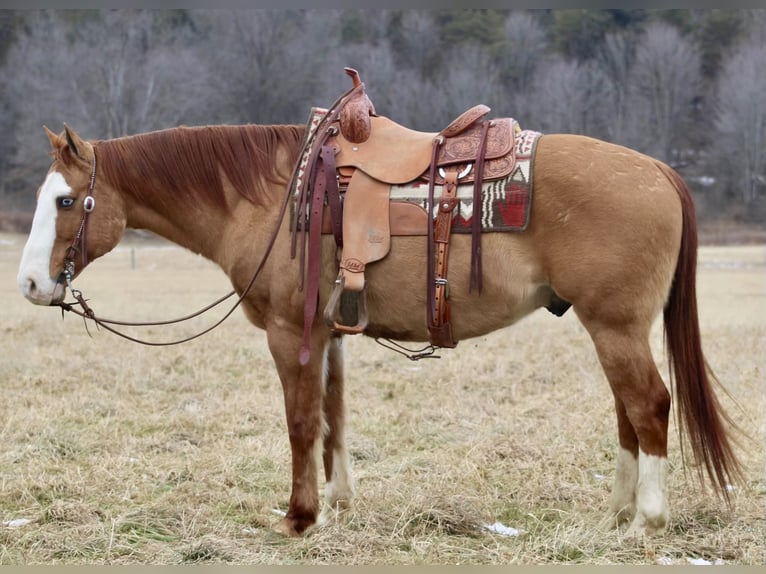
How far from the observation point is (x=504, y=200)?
3.92 meters

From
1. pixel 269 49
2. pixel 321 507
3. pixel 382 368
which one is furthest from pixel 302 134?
pixel 269 49

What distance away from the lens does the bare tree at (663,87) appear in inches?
1474

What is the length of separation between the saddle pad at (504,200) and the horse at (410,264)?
0.05 meters

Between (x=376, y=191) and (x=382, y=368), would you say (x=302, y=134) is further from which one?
(x=382, y=368)

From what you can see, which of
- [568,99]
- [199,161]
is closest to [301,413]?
[199,161]

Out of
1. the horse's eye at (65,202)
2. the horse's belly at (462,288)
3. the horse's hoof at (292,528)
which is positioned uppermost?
the horse's eye at (65,202)

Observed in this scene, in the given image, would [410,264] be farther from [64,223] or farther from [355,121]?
[64,223]

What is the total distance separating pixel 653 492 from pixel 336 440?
5.90 ft

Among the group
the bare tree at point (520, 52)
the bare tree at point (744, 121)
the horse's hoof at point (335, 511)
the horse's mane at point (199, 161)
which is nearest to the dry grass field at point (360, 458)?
the horse's hoof at point (335, 511)

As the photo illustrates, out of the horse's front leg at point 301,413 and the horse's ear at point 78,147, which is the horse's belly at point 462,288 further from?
the horse's ear at point 78,147

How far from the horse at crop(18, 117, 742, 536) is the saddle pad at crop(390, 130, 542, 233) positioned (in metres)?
0.05

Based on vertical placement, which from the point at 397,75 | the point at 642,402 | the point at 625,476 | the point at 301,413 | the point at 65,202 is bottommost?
the point at 625,476

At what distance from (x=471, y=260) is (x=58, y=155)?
233cm

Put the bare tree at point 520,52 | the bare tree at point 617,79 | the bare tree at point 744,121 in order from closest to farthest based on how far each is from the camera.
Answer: the bare tree at point 744,121 → the bare tree at point 617,79 → the bare tree at point 520,52
